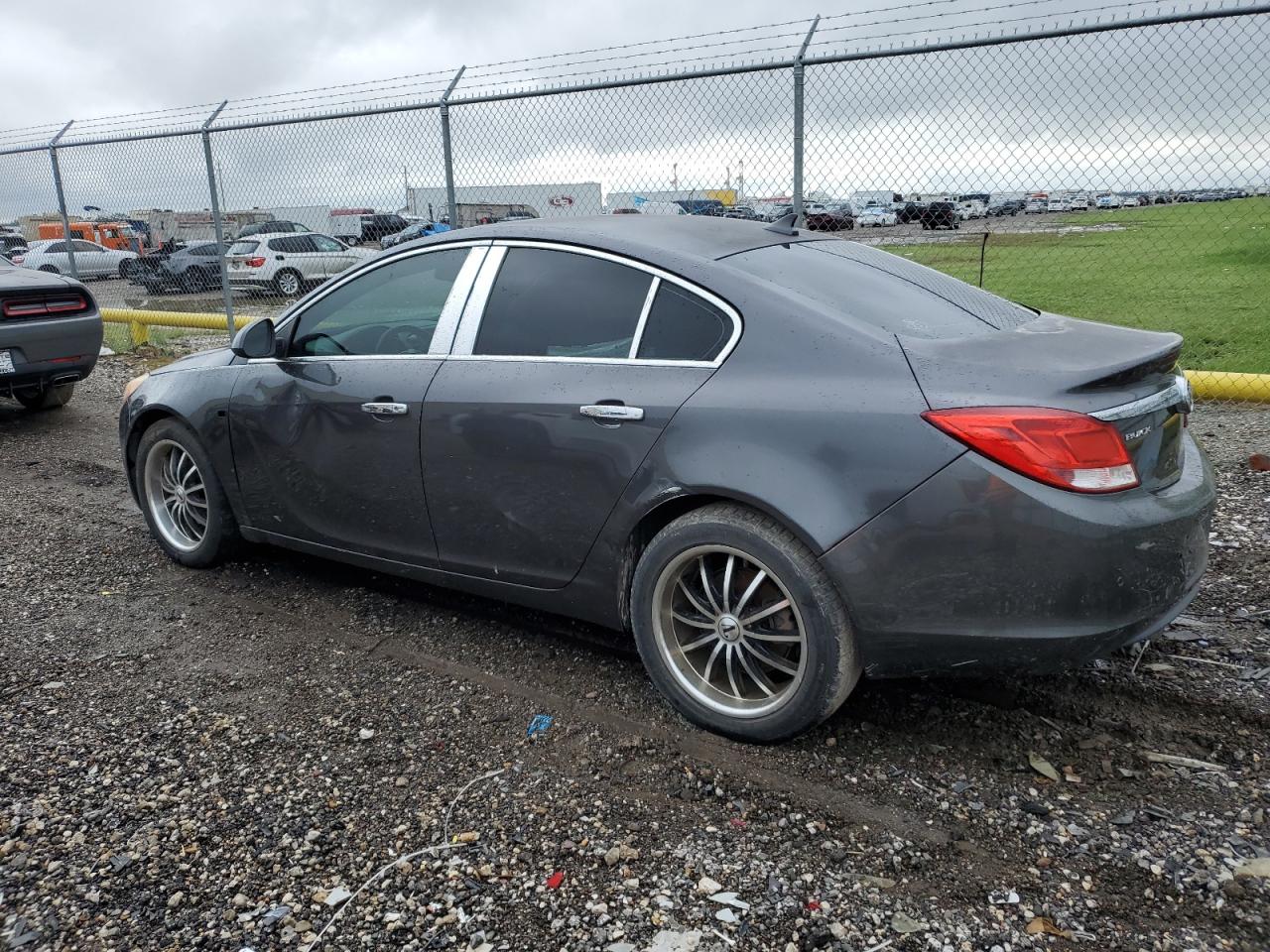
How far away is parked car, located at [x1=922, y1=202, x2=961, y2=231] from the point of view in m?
6.55

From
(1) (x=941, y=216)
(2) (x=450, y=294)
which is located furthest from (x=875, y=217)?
(2) (x=450, y=294)

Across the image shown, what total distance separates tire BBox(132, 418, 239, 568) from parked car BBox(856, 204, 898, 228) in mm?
4478

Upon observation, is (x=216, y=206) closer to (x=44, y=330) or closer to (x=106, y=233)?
(x=44, y=330)

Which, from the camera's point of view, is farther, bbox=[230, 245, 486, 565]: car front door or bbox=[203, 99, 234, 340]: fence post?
bbox=[203, 99, 234, 340]: fence post

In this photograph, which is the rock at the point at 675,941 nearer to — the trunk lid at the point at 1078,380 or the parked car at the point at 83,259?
the trunk lid at the point at 1078,380

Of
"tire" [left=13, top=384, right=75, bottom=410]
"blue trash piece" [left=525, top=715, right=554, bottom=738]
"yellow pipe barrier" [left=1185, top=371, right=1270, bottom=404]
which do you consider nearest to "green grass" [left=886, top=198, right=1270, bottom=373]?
"yellow pipe barrier" [left=1185, top=371, right=1270, bottom=404]

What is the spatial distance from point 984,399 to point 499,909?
1793mm

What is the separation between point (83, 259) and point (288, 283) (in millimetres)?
7142

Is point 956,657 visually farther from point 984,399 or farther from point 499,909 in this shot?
point 499,909

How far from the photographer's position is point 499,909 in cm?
240

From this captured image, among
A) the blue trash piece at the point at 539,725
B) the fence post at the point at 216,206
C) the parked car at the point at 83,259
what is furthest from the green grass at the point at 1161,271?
the parked car at the point at 83,259

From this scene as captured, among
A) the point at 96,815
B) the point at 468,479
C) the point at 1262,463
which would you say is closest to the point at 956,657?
the point at 468,479

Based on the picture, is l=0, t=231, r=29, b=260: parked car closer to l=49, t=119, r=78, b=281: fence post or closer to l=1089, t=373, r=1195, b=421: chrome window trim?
l=49, t=119, r=78, b=281: fence post

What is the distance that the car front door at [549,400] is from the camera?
3137 mm
